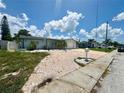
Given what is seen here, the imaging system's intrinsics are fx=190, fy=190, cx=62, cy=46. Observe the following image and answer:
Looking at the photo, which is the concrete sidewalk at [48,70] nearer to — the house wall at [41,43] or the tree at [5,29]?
the house wall at [41,43]

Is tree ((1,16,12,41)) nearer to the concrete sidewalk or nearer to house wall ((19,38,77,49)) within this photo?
house wall ((19,38,77,49))

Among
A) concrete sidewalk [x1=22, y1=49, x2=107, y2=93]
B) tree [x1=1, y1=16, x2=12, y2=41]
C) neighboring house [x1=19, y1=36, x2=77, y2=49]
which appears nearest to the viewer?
concrete sidewalk [x1=22, y1=49, x2=107, y2=93]

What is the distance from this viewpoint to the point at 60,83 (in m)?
6.10

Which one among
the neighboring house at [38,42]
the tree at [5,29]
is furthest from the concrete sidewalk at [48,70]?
the tree at [5,29]

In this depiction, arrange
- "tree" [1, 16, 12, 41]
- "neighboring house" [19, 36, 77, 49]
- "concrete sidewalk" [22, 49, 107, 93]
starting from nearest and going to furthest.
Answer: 1. "concrete sidewalk" [22, 49, 107, 93]
2. "neighboring house" [19, 36, 77, 49]
3. "tree" [1, 16, 12, 41]

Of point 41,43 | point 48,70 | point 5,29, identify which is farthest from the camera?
point 5,29

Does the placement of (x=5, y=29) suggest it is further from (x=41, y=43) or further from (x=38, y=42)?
(x=38, y=42)

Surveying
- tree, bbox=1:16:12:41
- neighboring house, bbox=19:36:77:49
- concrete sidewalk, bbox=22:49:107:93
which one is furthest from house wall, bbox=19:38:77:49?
concrete sidewalk, bbox=22:49:107:93

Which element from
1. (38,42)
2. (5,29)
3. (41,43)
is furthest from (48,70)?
(5,29)

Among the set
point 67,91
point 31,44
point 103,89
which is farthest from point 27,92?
point 31,44

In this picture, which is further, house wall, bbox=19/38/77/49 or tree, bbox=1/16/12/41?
tree, bbox=1/16/12/41

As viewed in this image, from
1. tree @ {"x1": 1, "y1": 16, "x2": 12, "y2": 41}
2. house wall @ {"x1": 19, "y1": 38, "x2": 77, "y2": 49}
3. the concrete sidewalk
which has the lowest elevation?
the concrete sidewalk

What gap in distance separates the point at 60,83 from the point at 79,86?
0.65 meters

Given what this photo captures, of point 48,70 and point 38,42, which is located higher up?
point 38,42
